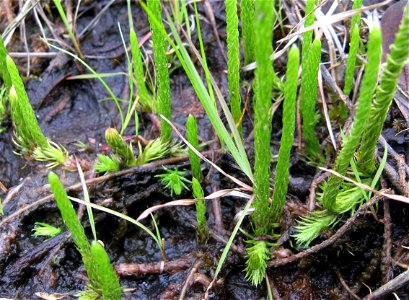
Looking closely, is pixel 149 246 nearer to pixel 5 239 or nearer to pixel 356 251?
pixel 5 239

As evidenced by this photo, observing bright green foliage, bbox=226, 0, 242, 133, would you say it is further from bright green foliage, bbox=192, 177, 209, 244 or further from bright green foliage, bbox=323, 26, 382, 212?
bright green foliage, bbox=323, 26, 382, 212

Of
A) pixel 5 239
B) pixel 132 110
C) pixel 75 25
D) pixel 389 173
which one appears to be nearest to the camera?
pixel 389 173

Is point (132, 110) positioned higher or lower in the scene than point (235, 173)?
higher

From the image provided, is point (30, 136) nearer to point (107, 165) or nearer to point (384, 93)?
point (107, 165)

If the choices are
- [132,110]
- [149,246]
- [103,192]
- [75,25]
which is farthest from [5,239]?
[75,25]

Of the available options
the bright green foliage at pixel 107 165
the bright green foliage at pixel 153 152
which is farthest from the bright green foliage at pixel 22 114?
the bright green foliage at pixel 153 152

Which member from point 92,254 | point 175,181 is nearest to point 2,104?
point 175,181
